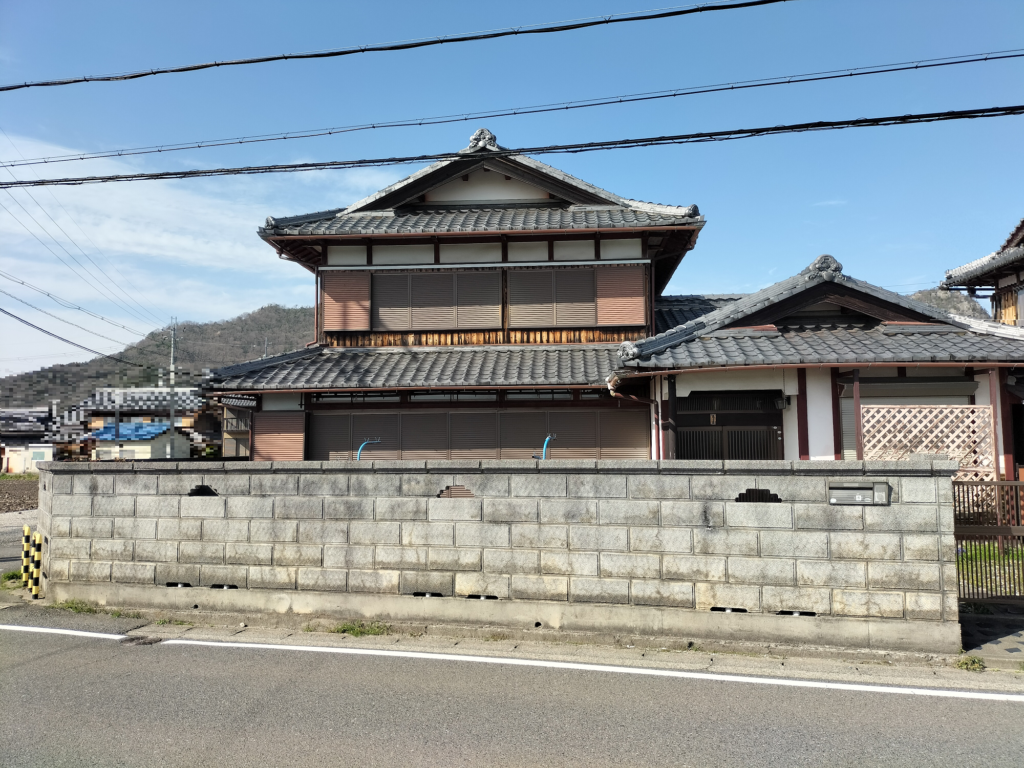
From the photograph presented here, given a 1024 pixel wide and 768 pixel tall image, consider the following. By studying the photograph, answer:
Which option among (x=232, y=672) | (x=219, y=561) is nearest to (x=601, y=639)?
(x=232, y=672)

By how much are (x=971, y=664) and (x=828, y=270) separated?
24.1 feet

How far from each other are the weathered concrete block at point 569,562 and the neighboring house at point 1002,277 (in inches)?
730

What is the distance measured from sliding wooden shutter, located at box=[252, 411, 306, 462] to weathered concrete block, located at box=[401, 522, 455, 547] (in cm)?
796

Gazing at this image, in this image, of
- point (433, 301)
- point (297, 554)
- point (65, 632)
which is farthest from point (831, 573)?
point (433, 301)

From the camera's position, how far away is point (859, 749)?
15.1 ft

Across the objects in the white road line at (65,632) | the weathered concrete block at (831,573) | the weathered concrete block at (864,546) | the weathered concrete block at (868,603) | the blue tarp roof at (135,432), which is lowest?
the white road line at (65,632)

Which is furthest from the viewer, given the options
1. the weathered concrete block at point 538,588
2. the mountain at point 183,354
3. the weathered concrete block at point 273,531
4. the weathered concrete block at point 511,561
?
the mountain at point 183,354

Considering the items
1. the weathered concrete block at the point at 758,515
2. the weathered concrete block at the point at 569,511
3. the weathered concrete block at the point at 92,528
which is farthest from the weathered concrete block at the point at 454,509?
the weathered concrete block at the point at 92,528

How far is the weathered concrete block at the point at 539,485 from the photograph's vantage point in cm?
752

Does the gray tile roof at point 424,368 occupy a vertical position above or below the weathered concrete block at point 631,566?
above

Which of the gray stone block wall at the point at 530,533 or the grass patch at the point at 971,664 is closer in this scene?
the grass patch at the point at 971,664

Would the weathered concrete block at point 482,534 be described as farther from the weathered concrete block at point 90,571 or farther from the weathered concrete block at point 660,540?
the weathered concrete block at point 90,571

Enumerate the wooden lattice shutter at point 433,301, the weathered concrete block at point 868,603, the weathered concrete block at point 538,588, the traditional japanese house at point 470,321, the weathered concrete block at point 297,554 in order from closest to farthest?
the weathered concrete block at point 868,603, the weathered concrete block at point 538,588, the weathered concrete block at point 297,554, the traditional japanese house at point 470,321, the wooden lattice shutter at point 433,301

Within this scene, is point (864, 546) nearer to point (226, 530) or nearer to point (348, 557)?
point (348, 557)
